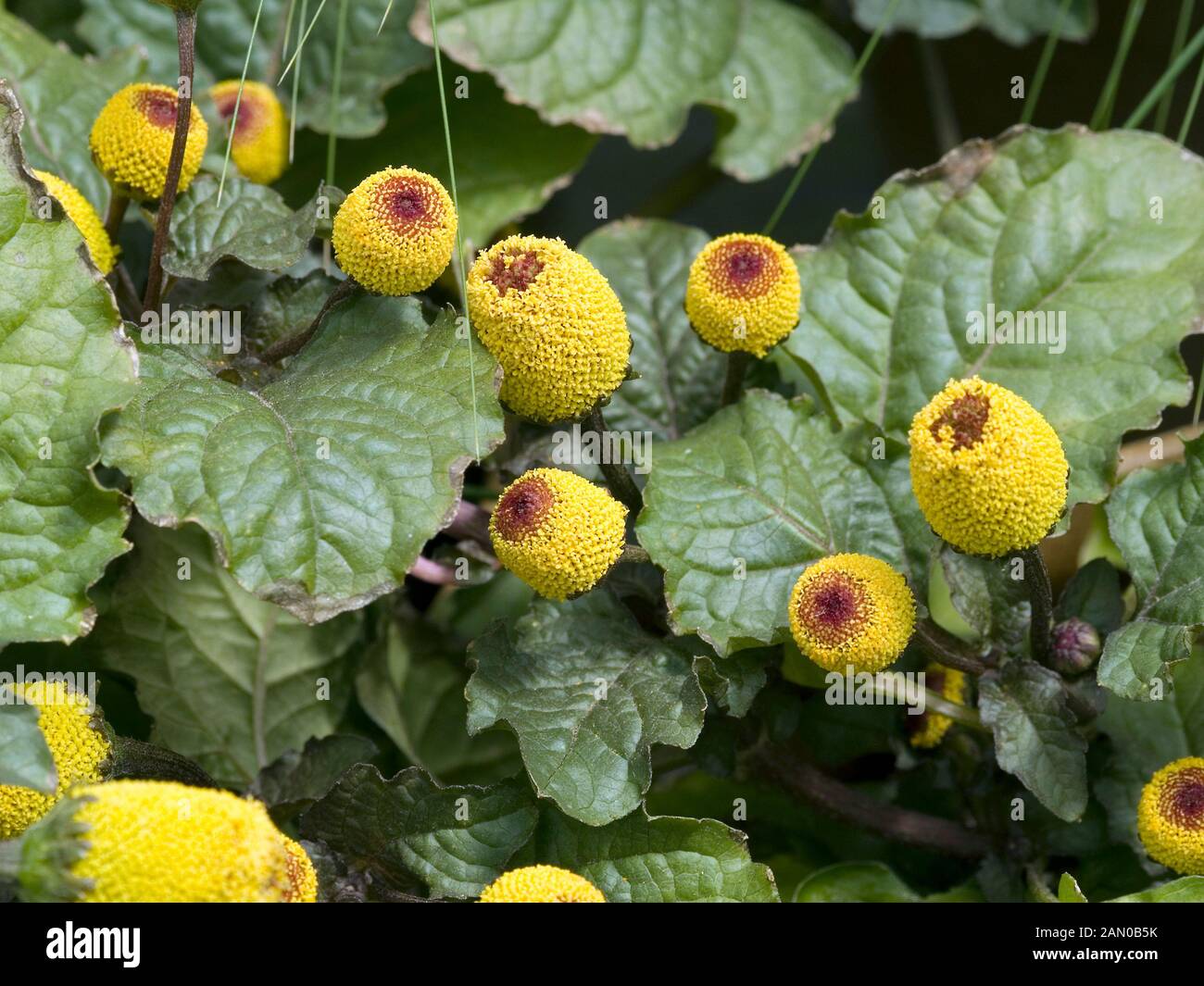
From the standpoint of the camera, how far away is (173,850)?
620 millimetres

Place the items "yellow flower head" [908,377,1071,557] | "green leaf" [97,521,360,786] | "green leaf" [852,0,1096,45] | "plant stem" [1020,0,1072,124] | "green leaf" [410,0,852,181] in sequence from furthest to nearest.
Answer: "green leaf" [852,0,1096,45]
"green leaf" [410,0,852,181]
"plant stem" [1020,0,1072,124]
"green leaf" [97,521,360,786]
"yellow flower head" [908,377,1071,557]

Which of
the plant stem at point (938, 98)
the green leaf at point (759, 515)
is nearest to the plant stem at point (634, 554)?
the green leaf at point (759, 515)

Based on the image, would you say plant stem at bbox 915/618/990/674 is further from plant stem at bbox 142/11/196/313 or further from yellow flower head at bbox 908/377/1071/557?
plant stem at bbox 142/11/196/313

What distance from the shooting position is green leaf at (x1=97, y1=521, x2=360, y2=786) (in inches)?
42.8

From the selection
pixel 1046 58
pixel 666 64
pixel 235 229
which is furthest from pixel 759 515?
pixel 666 64

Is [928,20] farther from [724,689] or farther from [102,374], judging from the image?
[102,374]

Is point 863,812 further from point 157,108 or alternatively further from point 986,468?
point 157,108

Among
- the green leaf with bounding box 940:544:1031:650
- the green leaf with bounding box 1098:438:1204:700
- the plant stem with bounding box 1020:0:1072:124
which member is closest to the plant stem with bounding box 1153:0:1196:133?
the plant stem with bounding box 1020:0:1072:124

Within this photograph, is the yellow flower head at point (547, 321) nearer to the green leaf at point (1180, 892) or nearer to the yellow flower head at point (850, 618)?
the yellow flower head at point (850, 618)

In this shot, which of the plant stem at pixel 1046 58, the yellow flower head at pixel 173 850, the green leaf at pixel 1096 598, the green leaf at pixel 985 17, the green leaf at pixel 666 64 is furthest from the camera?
the green leaf at pixel 985 17

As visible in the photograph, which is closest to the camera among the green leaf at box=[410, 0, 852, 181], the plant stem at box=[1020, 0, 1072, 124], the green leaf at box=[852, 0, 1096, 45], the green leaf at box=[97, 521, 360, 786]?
the green leaf at box=[97, 521, 360, 786]

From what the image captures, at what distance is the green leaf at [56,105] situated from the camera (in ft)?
3.63

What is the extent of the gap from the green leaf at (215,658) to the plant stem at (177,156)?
23cm

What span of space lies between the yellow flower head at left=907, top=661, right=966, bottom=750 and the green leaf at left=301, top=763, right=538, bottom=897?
339mm
